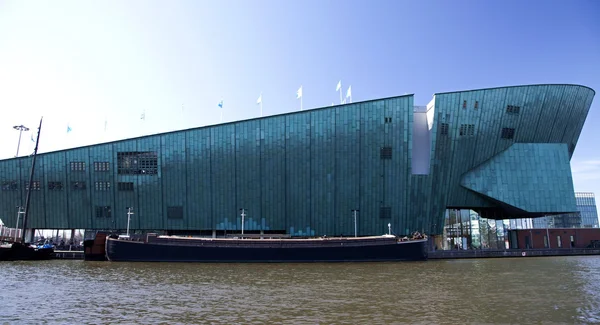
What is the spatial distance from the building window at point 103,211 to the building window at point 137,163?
5629 millimetres

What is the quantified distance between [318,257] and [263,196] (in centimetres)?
1574

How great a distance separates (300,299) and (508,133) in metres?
53.6

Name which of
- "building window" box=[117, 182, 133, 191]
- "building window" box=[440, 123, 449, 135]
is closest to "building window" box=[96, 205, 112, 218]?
"building window" box=[117, 182, 133, 191]

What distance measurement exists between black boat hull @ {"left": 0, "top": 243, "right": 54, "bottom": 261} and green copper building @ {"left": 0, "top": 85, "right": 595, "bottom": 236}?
11350 millimetres

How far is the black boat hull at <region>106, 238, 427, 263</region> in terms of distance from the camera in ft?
161

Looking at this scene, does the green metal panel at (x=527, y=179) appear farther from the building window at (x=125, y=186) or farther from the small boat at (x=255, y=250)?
the building window at (x=125, y=186)

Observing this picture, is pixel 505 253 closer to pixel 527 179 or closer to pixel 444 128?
pixel 527 179

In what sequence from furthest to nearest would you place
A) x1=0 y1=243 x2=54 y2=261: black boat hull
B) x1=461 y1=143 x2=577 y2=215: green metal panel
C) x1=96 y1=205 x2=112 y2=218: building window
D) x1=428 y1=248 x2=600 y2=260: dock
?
x1=461 y1=143 x2=577 y2=215: green metal panel → x1=96 y1=205 x2=112 y2=218: building window → x1=428 y1=248 x2=600 y2=260: dock → x1=0 y1=243 x2=54 y2=261: black boat hull

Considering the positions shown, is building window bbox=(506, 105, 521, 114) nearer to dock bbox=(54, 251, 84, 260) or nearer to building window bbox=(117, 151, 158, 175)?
building window bbox=(117, 151, 158, 175)

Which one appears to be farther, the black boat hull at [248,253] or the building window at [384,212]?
the building window at [384,212]

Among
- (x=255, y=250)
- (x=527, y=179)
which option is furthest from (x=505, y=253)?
(x=255, y=250)

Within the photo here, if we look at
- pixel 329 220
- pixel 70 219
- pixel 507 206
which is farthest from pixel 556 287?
pixel 70 219

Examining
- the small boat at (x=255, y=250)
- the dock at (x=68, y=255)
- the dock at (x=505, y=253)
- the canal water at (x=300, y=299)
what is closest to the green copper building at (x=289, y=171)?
the dock at (x=505, y=253)

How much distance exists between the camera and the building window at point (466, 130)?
63438 millimetres
